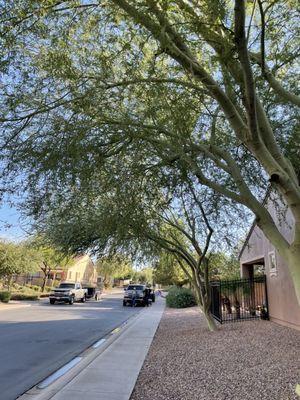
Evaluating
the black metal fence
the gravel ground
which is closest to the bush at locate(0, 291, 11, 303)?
the black metal fence

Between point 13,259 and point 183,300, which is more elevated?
point 13,259

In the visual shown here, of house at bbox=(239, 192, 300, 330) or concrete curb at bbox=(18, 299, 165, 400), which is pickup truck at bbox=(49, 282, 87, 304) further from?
concrete curb at bbox=(18, 299, 165, 400)

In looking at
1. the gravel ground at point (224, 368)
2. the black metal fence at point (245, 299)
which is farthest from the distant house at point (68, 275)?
the gravel ground at point (224, 368)

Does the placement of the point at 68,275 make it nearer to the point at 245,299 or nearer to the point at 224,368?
the point at 245,299

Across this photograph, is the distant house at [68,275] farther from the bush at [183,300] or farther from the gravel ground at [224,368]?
the gravel ground at [224,368]

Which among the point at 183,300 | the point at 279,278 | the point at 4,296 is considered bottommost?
the point at 279,278

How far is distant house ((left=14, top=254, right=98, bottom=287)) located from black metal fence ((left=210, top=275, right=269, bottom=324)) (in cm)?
4337

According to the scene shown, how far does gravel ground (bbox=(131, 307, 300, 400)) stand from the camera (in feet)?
22.2

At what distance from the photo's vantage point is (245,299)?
2072 cm

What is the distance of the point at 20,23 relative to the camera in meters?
6.46

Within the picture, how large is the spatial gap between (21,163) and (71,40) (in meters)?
2.31

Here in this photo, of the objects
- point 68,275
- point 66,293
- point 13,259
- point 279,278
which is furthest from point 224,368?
point 68,275

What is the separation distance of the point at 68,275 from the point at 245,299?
5935 cm

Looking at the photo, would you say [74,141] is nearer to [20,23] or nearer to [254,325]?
[20,23]
